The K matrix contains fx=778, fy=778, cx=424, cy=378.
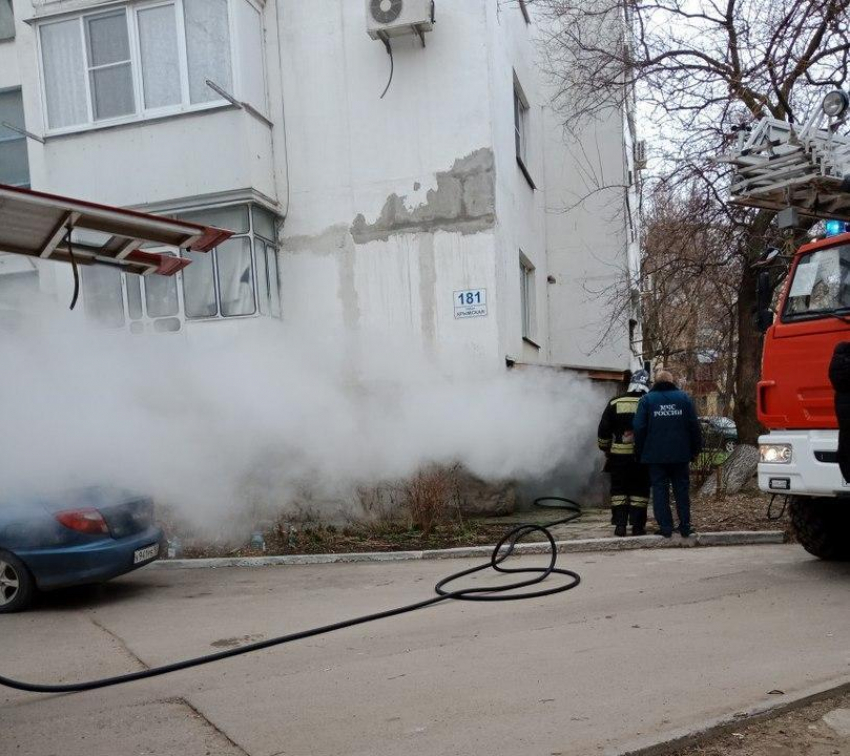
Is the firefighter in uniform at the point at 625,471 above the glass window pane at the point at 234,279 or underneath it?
underneath

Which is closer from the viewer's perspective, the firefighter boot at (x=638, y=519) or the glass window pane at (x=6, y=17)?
the firefighter boot at (x=638, y=519)

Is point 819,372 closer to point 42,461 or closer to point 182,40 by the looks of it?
point 42,461

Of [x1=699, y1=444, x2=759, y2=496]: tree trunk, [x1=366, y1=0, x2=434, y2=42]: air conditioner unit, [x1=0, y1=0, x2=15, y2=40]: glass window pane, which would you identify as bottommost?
[x1=699, y1=444, x2=759, y2=496]: tree trunk

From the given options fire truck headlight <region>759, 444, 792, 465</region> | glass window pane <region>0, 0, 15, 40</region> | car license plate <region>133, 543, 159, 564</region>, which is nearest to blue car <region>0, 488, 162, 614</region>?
car license plate <region>133, 543, 159, 564</region>

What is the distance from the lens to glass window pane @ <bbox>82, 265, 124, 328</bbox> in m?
11.2

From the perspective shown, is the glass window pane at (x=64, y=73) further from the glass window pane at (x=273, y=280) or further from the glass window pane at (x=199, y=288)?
the glass window pane at (x=273, y=280)

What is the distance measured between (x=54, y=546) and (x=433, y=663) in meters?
3.57

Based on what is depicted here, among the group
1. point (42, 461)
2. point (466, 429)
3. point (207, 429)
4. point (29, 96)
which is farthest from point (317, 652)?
point (29, 96)

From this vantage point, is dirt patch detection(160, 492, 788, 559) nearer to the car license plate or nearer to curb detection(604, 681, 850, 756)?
the car license plate

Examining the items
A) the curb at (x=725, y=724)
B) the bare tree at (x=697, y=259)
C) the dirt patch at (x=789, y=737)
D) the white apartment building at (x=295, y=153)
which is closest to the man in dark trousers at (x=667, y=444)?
the white apartment building at (x=295, y=153)

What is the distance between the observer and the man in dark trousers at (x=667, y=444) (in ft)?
26.1

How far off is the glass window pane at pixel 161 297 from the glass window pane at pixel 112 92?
2391 millimetres

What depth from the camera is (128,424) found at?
803 cm

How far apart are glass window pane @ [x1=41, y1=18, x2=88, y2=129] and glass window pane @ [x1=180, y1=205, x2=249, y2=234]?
219 cm
